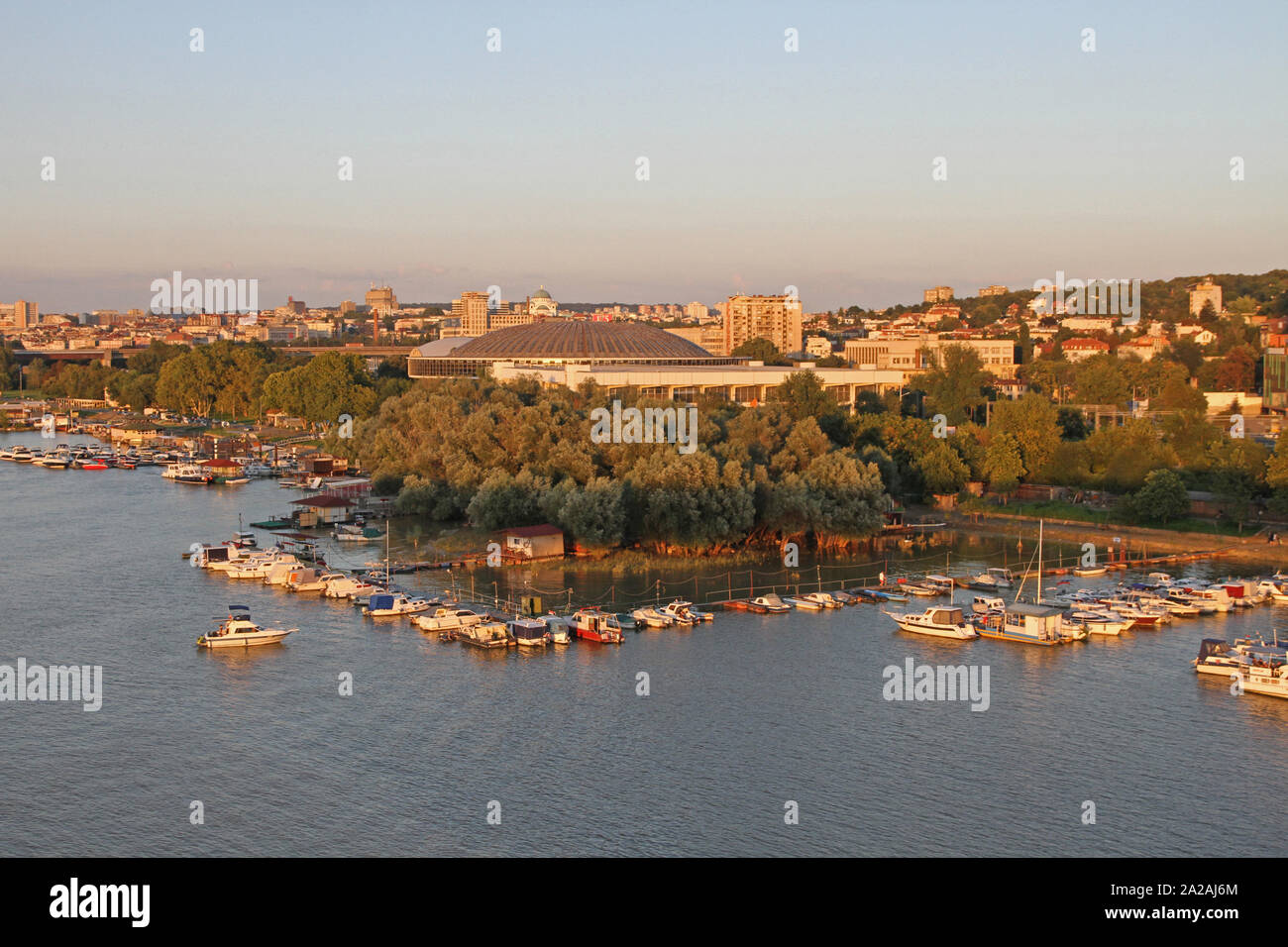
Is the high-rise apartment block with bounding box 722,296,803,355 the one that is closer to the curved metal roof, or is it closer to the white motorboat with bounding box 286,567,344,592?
the curved metal roof

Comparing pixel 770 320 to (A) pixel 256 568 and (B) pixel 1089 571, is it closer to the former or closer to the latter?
(B) pixel 1089 571

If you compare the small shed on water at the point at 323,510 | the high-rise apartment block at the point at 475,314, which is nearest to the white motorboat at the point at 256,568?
the small shed on water at the point at 323,510

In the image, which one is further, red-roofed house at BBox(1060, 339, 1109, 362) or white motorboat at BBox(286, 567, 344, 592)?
red-roofed house at BBox(1060, 339, 1109, 362)

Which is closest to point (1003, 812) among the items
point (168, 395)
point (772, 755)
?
point (772, 755)

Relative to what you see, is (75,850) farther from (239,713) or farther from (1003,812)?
(1003,812)

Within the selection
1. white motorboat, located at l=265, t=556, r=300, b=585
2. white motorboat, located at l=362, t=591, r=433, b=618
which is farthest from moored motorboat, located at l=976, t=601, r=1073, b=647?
white motorboat, located at l=265, t=556, r=300, b=585
